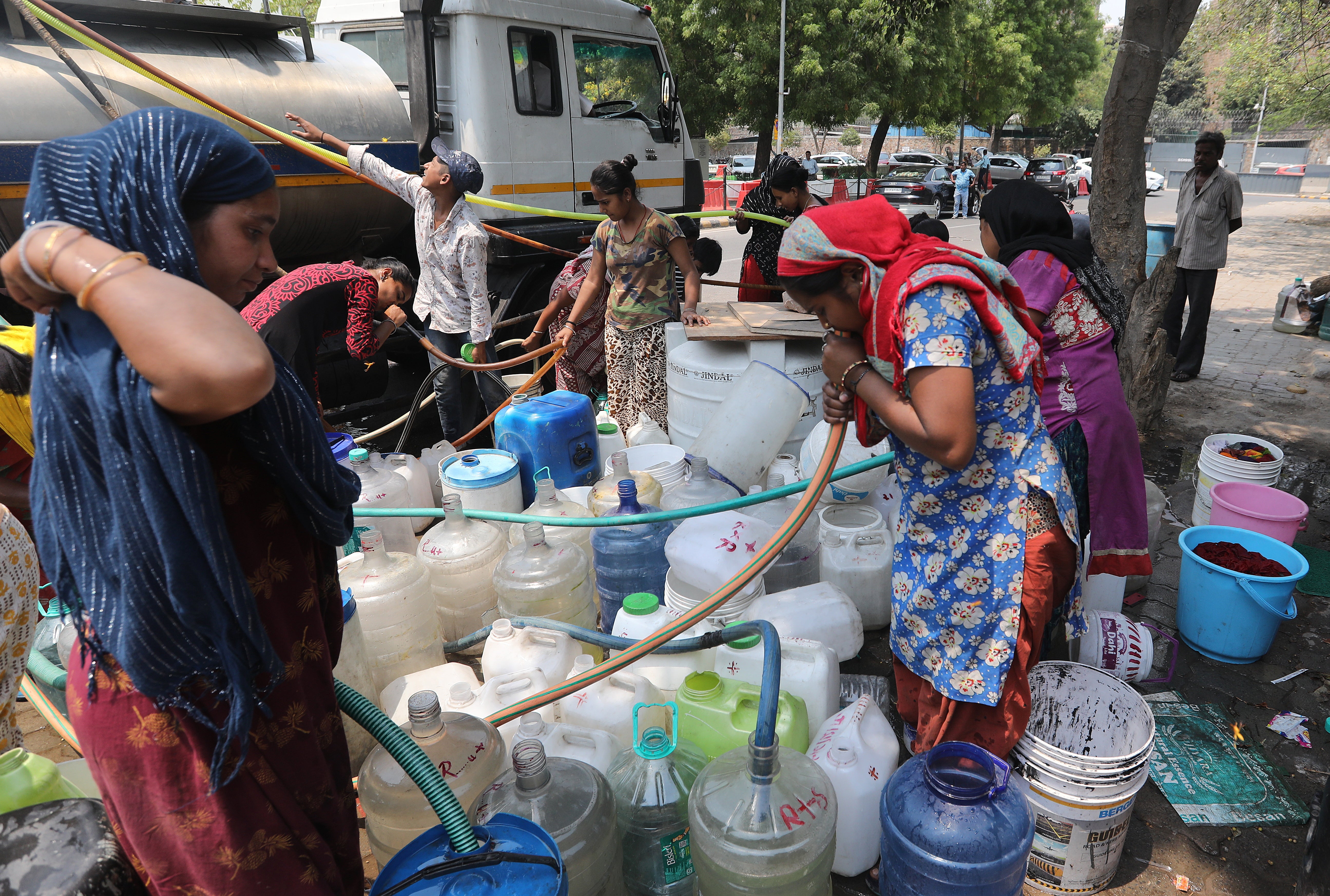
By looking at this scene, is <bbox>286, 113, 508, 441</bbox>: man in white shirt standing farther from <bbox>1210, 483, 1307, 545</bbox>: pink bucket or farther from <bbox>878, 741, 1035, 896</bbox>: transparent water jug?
<bbox>1210, 483, 1307, 545</bbox>: pink bucket

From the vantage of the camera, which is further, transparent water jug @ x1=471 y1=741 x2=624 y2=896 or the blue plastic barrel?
the blue plastic barrel

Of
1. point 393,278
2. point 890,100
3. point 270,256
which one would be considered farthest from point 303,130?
point 890,100

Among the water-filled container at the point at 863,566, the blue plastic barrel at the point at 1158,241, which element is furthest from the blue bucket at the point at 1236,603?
the blue plastic barrel at the point at 1158,241

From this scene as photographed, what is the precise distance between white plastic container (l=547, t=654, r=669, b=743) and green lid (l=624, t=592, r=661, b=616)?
0.21 m

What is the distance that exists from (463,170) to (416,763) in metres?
3.46

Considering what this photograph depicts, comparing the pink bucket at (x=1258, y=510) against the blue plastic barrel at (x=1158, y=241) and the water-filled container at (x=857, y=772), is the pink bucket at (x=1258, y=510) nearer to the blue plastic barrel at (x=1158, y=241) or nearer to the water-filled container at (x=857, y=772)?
the water-filled container at (x=857, y=772)

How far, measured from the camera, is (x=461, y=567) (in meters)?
2.94

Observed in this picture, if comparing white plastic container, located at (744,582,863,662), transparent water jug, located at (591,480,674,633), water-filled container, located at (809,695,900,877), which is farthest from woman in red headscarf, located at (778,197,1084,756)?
transparent water jug, located at (591,480,674,633)

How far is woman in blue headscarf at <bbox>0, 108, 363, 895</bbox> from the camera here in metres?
0.91

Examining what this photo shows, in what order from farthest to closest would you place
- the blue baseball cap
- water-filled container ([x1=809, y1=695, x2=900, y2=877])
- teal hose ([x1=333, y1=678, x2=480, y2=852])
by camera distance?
the blue baseball cap → water-filled container ([x1=809, y1=695, x2=900, y2=877]) → teal hose ([x1=333, y1=678, x2=480, y2=852])

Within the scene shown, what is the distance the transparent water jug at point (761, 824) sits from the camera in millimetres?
1668

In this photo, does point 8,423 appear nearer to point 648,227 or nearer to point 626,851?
point 626,851

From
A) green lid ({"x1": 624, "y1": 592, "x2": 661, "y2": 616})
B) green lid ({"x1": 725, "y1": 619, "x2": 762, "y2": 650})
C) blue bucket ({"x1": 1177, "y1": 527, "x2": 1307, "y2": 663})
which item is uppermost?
green lid ({"x1": 725, "y1": 619, "x2": 762, "y2": 650})

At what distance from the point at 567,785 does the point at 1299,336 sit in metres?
9.34
